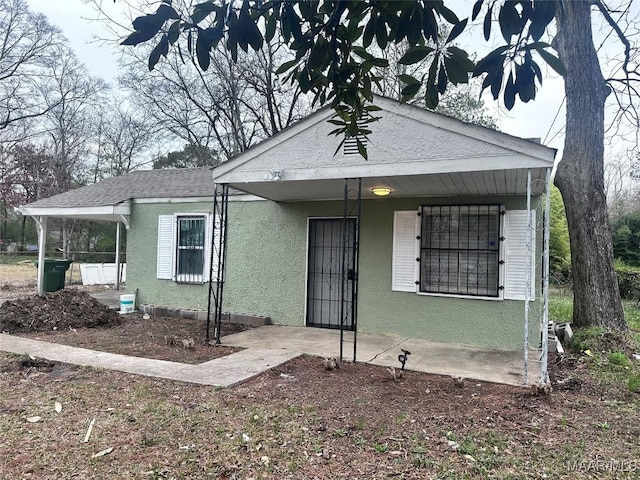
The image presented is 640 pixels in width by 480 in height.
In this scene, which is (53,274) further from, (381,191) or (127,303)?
(381,191)

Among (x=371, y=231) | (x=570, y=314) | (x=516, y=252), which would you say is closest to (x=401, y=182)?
(x=371, y=231)

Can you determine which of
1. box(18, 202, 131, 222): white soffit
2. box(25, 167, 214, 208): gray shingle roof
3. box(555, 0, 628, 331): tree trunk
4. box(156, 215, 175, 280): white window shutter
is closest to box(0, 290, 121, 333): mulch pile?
box(156, 215, 175, 280): white window shutter

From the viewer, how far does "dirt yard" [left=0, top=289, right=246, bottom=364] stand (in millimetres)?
6066

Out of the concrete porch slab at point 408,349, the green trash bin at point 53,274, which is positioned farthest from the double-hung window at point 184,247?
the green trash bin at point 53,274

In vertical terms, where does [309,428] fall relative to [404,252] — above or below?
below

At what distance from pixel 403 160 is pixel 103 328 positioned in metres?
5.98

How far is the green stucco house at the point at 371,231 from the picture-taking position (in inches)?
207

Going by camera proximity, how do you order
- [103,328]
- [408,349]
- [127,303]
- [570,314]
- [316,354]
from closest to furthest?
1. [316,354]
2. [408,349]
3. [103,328]
4. [127,303]
5. [570,314]

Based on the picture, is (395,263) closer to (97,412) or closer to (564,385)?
(564,385)

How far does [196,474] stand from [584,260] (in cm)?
691

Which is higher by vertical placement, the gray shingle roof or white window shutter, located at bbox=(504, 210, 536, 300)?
the gray shingle roof

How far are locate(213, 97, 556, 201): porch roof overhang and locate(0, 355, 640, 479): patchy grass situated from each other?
96.5 inches

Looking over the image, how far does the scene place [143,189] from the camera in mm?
10562

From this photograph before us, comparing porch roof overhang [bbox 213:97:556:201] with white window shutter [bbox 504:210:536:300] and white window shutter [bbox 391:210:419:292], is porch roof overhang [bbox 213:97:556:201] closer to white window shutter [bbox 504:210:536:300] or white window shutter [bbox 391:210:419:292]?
white window shutter [bbox 504:210:536:300]
